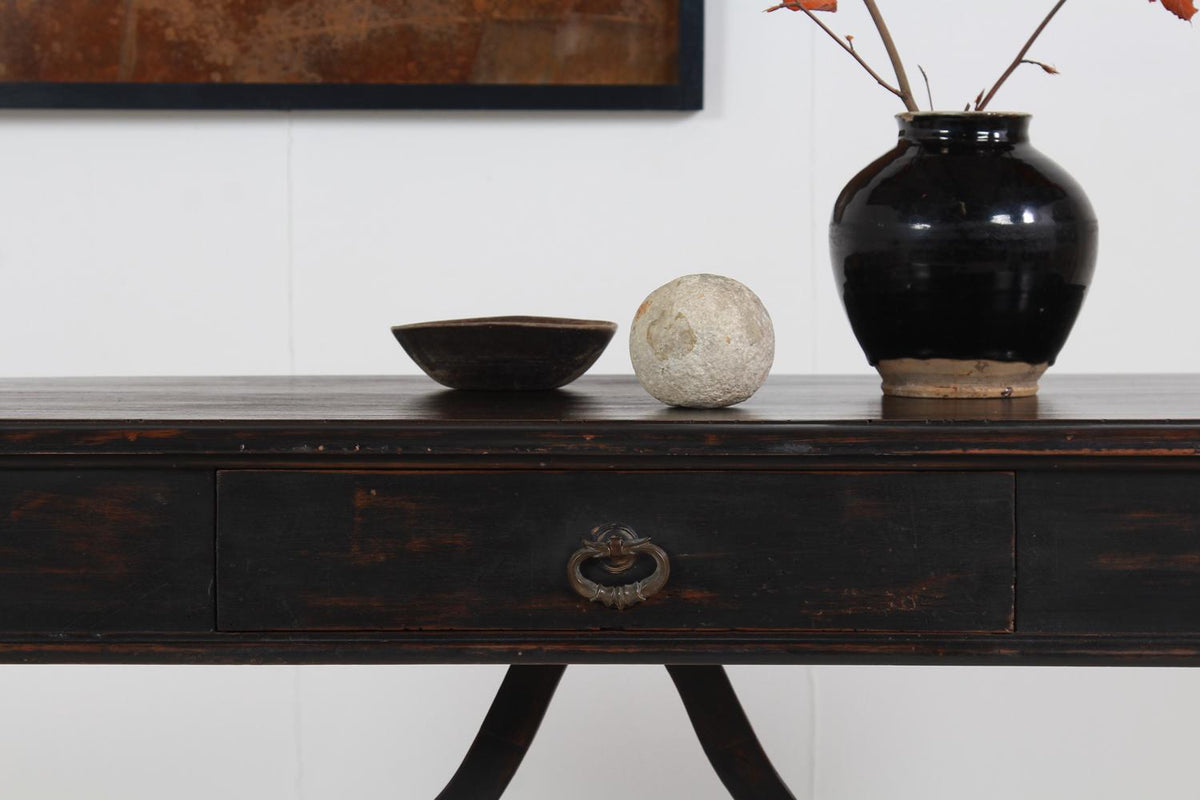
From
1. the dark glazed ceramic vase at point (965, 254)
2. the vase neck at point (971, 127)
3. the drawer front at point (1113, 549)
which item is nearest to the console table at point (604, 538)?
the drawer front at point (1113, 549)

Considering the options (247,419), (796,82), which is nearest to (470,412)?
(247,419)

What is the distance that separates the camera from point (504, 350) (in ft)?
3.46

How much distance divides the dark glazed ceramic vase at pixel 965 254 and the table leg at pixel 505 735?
1.91ft

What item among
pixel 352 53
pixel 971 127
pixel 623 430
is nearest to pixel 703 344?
pixel 623 430

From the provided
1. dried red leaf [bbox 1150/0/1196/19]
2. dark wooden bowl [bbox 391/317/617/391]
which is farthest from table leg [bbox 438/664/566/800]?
dried red leaf [bbox 1150/0/1196/19]

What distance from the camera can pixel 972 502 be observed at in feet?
2.75

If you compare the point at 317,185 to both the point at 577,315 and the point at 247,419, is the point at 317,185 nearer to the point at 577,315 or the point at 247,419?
the point at 577,315

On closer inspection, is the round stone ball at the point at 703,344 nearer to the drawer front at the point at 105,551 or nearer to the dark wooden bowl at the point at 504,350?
the dark wooden bowl at the point at 504,350

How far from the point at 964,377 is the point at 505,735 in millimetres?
660

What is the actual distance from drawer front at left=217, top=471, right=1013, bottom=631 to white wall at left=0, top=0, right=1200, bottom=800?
110 centimetres

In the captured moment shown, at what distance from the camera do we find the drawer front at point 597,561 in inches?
33.1

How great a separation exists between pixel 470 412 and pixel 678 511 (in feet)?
0.56

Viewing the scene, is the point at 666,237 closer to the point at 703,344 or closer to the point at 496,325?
the point at 496,325

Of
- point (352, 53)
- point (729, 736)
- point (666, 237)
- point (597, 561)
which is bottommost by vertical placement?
point (729, 736)
